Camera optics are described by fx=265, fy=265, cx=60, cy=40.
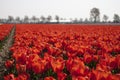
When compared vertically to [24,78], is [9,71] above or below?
below

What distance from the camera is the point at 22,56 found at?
518cm

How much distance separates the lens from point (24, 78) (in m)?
3.58

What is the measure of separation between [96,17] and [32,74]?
156698 mm

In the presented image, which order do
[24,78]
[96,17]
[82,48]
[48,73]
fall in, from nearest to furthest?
[24,78] < [48,73] < [82,48] < [96,17]

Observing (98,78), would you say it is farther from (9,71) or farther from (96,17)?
(96,17)

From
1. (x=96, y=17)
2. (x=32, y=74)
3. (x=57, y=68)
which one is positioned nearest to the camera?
(x=57, y=68)

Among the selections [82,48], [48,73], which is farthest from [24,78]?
[82,48]

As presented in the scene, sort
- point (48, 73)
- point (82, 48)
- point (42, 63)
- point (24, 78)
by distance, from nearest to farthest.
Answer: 1. point (24, 78)
2. point (42, 63)
3. point (48, 73)
4. point (82, 48)

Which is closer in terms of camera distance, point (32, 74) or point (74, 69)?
point (74, 69)

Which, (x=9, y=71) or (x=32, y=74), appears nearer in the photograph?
(x=32, y=74)

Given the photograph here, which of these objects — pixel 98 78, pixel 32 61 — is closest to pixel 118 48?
pixel 32 61

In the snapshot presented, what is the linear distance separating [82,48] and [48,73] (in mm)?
1541

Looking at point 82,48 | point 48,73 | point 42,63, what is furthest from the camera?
point 82,48

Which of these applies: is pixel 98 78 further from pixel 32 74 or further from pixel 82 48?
pixel 82 48
